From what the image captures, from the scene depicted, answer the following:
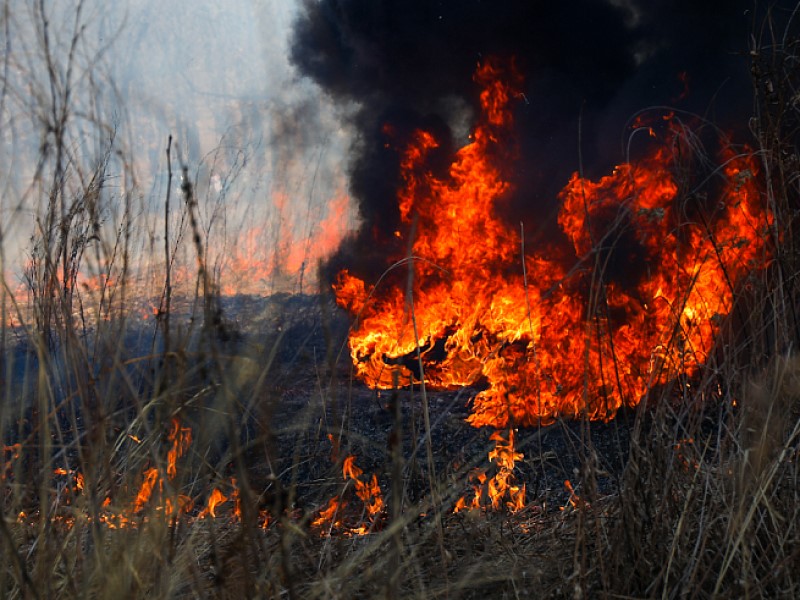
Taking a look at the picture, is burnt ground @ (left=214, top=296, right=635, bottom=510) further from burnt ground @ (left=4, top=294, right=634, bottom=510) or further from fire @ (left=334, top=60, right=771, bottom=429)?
fire @ (left=334, top=60, right=771, bottom=429)

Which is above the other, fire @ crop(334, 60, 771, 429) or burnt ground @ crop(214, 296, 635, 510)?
fire @ crop(334, 60, 771, 429)

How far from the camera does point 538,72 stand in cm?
610

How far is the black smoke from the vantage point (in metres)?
5.98

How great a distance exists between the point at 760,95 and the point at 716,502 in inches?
39.2

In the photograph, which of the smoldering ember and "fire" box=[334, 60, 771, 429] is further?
"fire" box=[334, 60, 771, 429]

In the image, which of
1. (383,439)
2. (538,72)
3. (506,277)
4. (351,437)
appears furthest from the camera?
(538,72)

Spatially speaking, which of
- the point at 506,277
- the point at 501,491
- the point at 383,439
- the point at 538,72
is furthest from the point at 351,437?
the point at 538,72

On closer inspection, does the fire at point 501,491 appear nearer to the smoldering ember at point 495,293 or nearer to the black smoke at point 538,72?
the smoldering ember at point 495,293

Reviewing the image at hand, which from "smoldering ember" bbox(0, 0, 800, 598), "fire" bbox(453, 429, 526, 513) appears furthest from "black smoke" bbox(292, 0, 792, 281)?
"fire" bbox(453, 429, 526, 513)

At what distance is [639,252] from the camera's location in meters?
5.68

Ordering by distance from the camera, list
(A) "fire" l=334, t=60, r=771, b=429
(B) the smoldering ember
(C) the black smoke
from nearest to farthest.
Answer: (B) the smoldering ember
(A) "fire" l=334, t=60, r=771, b=429
(C) the black smoke

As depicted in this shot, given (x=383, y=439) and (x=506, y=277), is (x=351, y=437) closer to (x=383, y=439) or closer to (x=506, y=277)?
(x=383, y=439)

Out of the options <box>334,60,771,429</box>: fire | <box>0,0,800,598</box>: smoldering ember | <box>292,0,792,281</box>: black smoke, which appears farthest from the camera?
<box>292,0,792,281</box>: black smoke

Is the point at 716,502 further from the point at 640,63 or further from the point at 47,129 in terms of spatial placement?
the point at 640,63
